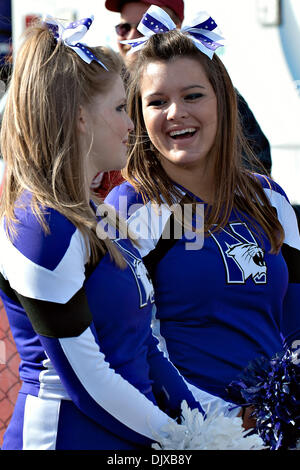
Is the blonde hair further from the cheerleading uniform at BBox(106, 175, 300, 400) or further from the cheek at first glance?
the cheek

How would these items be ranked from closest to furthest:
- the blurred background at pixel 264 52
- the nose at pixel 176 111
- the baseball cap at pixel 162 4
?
the nose at pixel 176 111
the baseball cap at pixel 162 4
the blurred background at pixel 264 52

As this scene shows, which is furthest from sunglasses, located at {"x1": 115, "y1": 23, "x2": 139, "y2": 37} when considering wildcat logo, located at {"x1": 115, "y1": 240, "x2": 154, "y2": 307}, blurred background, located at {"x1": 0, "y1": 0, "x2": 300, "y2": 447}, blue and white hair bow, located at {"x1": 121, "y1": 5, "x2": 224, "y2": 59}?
blurred background, located at {"x1": 0, "y1": 0, "x2": 300, "y2": 447}

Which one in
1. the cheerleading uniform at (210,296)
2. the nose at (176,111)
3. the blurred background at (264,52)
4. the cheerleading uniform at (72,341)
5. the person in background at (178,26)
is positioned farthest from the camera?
the blurred background at (264,52)

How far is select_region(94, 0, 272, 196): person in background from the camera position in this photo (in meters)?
A: 2.83

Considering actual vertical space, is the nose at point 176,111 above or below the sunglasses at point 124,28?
below

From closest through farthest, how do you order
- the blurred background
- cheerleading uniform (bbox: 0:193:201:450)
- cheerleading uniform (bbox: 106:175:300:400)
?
cheerleading uniform (bbox: 0:193:201:450)
cheerleading uniform (bbox: 106:175:300:400)
the blurred background

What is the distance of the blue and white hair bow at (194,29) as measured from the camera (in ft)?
7.67

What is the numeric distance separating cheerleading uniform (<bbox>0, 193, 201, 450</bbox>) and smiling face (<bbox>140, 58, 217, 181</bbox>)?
0.66 metres

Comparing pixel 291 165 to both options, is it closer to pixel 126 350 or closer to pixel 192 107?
pixel 192 107

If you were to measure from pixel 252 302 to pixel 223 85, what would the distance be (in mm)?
725

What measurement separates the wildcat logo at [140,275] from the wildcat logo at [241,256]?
37 centimetres

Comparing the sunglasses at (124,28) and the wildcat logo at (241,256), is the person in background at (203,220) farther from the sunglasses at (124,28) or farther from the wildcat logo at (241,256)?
the sunglasses at (124,28)

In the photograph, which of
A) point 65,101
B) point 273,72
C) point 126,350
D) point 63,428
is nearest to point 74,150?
point 65,101

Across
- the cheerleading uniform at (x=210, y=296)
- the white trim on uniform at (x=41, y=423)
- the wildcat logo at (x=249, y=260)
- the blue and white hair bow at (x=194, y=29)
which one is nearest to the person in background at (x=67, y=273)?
the white trim on uniform at (x=41, y=423)
